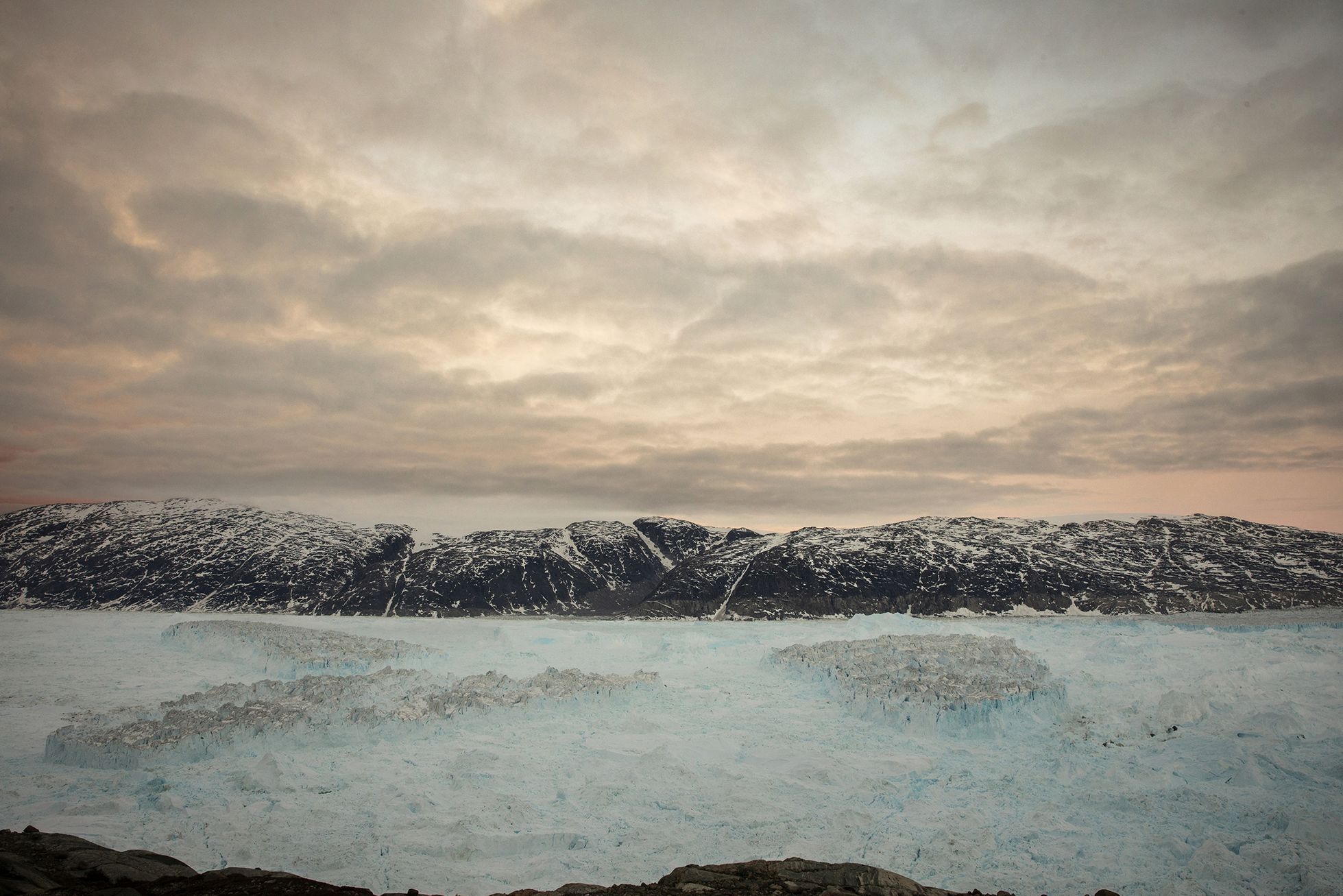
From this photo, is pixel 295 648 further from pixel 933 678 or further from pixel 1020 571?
pixel 1020 571

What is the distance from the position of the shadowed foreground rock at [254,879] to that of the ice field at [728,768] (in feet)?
8.79

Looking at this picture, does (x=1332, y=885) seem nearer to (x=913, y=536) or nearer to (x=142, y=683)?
(x=142, y=683)

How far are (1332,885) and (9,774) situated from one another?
26.2m

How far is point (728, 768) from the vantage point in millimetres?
17219

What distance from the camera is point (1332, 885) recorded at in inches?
418

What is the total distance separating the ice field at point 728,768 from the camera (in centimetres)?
1249

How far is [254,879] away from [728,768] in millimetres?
11039

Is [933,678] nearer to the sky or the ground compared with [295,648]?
nearer to the sky

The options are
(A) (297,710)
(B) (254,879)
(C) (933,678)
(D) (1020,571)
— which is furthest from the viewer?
(D) (1020,571)

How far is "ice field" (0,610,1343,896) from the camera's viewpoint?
1249 cm

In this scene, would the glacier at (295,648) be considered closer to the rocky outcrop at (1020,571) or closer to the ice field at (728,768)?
the ice field at (728,768)

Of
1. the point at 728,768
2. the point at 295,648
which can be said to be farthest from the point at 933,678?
the point at 295,648

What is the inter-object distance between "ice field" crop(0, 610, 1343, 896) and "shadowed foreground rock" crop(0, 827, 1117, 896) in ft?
8.79

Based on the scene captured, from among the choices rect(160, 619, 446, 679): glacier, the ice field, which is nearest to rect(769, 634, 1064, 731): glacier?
the ice field
